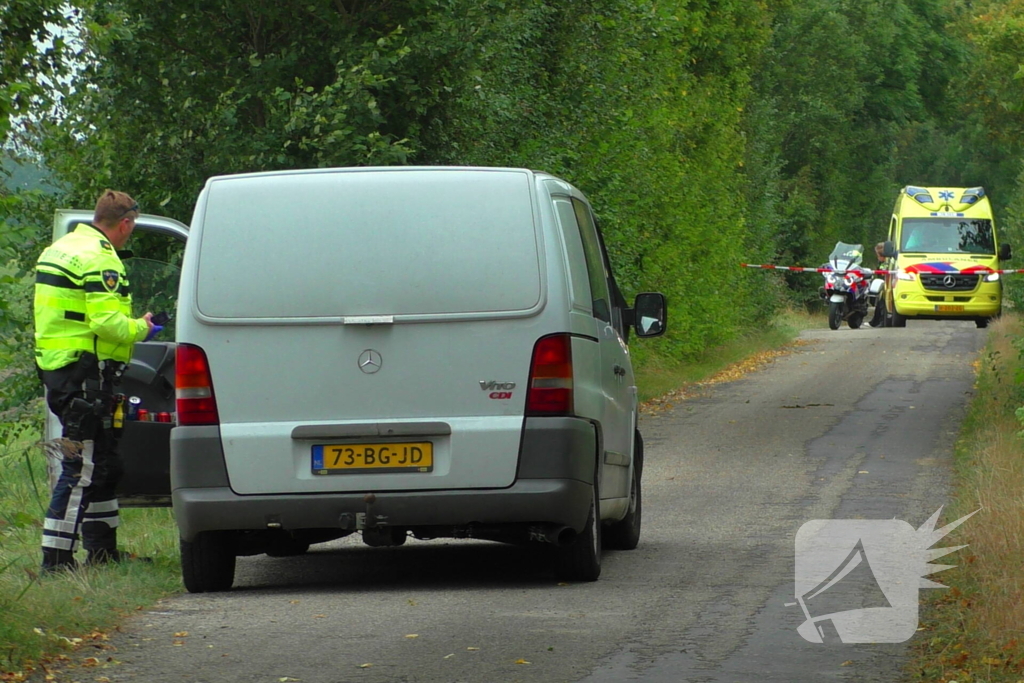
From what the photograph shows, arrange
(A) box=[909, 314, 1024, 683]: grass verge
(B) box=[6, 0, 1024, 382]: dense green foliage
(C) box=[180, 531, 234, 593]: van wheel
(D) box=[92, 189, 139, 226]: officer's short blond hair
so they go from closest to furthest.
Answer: (A) box=[909, 314, 1024, 683]: grass verge → (C) box=[180, 531, 234, 593]: van wheel → (D) box=[92, 189, 139, 226]: officer's short blond hair → (B) box=[6, 0, 1024, 382]: dense green foliage

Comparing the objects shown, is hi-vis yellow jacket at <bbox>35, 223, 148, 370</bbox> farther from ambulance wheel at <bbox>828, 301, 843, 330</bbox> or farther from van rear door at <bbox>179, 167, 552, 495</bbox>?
ambulance wheel at <bbox>828, 301, 843, 330</bbox>

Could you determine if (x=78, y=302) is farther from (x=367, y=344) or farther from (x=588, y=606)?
(x=588, y=606)

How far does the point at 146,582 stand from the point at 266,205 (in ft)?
6.24

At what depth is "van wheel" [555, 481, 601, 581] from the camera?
8.11 metres

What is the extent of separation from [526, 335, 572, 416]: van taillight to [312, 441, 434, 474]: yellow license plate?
19.8 inches

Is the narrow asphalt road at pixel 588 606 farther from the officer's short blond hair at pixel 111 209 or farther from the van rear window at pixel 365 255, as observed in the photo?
the officer's short blond hair at pixel 111 209

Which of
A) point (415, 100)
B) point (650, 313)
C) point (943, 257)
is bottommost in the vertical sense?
point (943, 257)

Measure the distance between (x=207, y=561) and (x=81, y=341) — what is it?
4.13 feet

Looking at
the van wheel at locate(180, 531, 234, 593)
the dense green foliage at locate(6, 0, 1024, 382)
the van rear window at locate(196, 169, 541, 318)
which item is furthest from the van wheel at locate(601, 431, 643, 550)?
the dense green foliage at locate(6, 0, 1024, 382)

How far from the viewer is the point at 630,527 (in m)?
9.49

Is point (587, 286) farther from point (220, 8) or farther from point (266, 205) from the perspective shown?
point (220, 8)


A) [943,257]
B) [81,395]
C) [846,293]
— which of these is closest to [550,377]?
[81,395]

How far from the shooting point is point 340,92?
14.7 meters

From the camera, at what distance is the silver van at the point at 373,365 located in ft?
24.9
